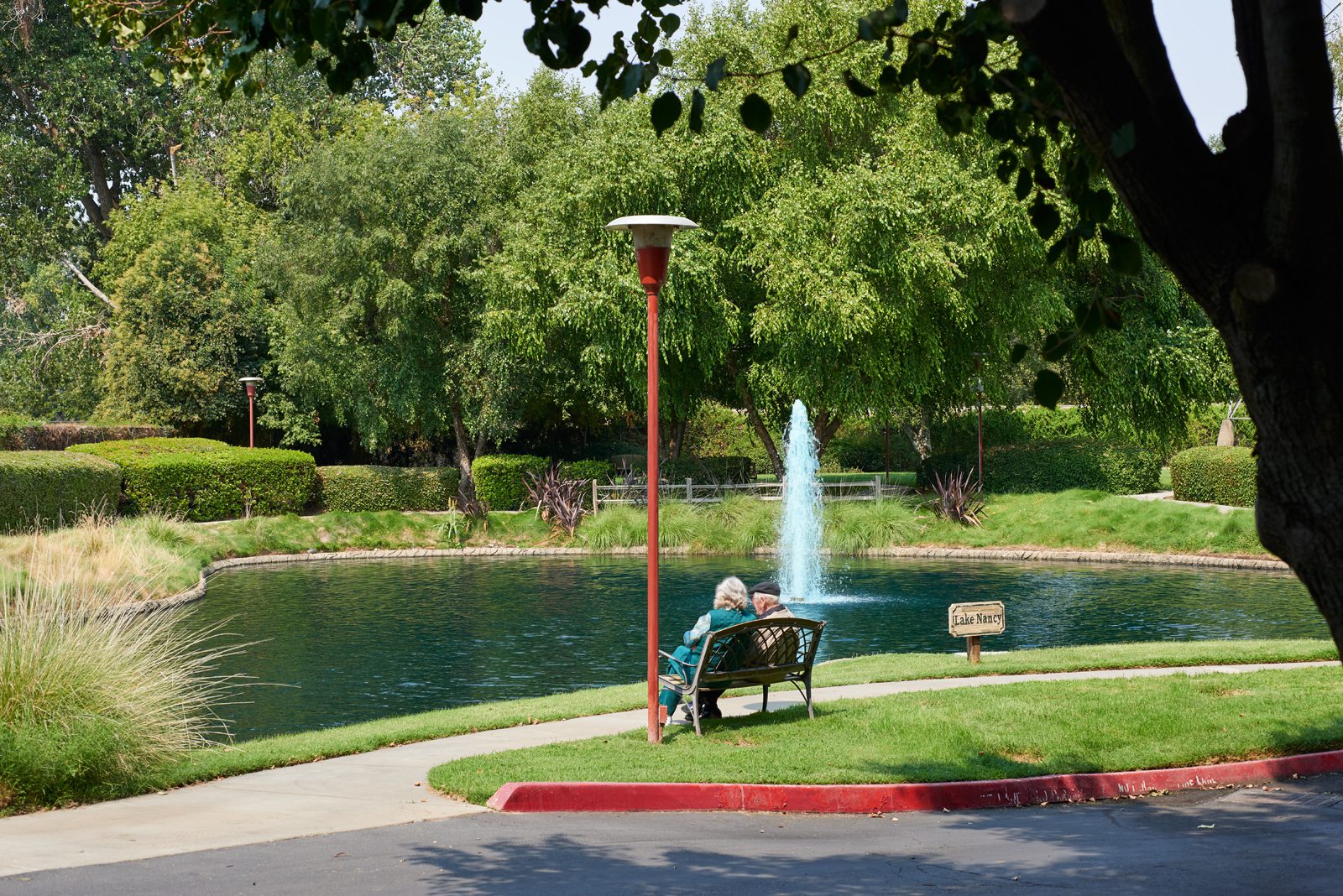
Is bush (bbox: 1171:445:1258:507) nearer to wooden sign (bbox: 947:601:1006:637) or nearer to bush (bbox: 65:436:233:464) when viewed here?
wooden sign (bbox: 947:601:1006:637)

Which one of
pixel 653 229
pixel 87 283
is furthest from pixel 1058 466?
pixel 87 283

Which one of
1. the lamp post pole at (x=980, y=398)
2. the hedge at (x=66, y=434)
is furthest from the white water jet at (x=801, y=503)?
the hedge at (x=66, y=434)

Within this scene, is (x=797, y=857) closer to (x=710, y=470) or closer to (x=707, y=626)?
(x=707, y=626)

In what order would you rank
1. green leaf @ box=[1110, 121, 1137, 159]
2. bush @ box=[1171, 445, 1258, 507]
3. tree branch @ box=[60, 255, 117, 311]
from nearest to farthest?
green leaf @ box=[1110, 121, 1137, 159] < bush @ box=[1171, 445, 1258, 507] < tree branch @ box=[60, 255, 117, 311]

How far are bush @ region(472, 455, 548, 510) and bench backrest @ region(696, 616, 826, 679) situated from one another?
86.8 feet

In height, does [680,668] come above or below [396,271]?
below

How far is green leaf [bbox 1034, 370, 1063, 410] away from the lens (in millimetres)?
3930

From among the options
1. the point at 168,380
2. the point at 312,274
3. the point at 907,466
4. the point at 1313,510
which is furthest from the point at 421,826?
the point at 907,466

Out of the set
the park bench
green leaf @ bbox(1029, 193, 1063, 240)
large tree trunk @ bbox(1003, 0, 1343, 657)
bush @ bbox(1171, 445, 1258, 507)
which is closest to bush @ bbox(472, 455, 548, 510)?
bush @ bbox(1171, 445, 1258, 507)

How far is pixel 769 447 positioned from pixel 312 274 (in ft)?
43.9

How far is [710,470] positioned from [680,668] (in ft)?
84.4

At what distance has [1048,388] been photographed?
3961 mm

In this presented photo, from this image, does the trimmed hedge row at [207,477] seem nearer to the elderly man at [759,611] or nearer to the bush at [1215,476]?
the bush at [1215,476]

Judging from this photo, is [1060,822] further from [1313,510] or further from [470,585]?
[470,585]
